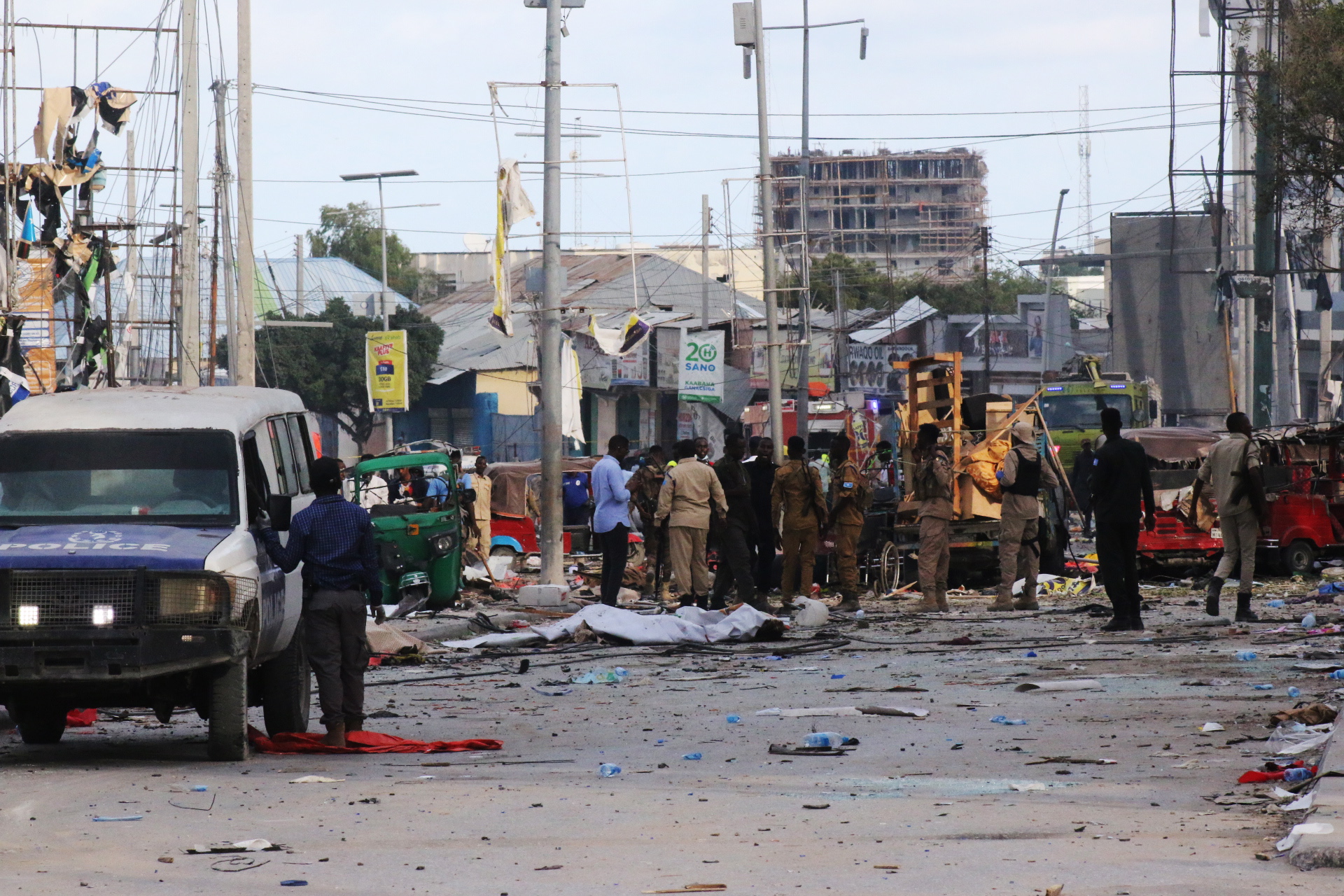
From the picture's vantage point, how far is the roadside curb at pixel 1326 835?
17.9ft

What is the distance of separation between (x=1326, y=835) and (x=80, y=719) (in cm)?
818

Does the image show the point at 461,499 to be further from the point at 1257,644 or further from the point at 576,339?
the point at 576,339

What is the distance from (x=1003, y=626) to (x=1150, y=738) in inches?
285

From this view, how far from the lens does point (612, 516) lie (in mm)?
17312

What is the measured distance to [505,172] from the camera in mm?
24656

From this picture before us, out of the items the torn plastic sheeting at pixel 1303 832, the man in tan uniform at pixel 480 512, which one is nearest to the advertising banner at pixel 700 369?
the man in tan uniform at pixel 480 512

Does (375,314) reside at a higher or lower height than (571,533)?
higher

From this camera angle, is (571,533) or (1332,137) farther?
(571,533)

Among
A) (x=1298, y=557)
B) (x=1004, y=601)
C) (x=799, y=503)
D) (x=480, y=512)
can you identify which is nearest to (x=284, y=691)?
(x=799, y=503)

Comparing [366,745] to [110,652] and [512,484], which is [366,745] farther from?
[512,484]

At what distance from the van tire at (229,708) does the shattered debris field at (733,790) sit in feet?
0.46

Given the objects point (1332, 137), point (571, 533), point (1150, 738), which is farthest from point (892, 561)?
point (1150, 738)

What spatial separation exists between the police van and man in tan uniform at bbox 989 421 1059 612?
28.8 ft

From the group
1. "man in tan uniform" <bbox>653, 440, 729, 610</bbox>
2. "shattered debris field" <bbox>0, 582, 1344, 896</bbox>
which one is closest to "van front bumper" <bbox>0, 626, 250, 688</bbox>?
"shattered debris field" <bbox>0, 582, 1344, 896</bbox>
